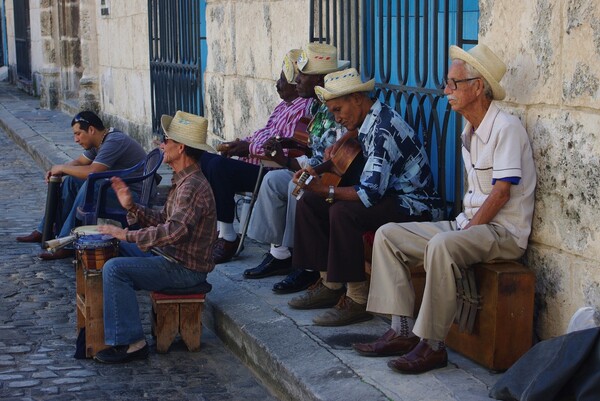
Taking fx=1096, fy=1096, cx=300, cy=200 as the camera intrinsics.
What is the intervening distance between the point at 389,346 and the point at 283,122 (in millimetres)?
2532

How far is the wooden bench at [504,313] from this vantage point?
15.5 feet

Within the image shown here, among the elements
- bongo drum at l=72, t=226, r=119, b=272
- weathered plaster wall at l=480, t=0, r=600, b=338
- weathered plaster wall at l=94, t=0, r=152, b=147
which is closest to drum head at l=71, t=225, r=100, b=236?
bongo drum at l=72, t=226, r=119, b=272

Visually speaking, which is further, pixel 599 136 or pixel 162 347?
pixel 162 347

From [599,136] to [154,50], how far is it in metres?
8.72

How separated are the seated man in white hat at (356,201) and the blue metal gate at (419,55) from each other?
0.29 m

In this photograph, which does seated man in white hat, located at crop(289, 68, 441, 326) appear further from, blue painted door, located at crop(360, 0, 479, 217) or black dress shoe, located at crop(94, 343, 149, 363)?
black dress shoe, located at crop(94, 343, 149, 363)

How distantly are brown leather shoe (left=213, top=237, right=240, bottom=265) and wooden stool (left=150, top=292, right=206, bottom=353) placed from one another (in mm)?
1450

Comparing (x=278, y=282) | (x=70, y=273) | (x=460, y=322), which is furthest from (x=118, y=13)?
(x=460, y=322)

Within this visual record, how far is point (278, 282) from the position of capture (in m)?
6.64

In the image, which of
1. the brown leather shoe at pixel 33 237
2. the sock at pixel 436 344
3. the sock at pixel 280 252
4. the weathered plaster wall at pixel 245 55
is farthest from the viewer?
the brown leather shoe at pixel 33 237

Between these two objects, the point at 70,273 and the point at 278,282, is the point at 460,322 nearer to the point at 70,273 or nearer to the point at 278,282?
the point at 278,282

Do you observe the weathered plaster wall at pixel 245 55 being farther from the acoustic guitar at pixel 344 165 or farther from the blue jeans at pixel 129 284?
the blue jeans at pixel 129 284

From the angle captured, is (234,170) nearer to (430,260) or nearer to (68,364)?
(68,364)

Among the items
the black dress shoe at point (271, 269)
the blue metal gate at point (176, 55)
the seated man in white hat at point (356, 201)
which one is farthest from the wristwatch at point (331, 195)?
the blue metal gate at point (176, 55)
